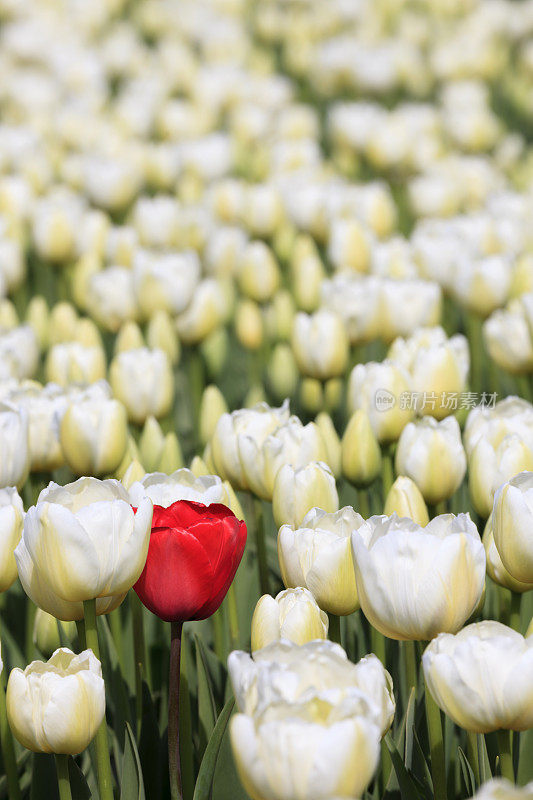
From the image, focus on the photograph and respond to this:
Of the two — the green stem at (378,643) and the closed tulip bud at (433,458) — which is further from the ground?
the closed tulip bud at (433,458)

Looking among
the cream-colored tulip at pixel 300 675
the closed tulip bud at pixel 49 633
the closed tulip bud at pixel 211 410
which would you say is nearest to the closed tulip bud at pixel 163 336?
the closed tulip bud at pixel 211 410

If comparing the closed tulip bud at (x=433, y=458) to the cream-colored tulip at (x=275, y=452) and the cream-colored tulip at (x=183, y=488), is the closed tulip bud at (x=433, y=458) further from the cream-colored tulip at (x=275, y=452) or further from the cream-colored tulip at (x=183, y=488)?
the cream-colored tulip at (x=183, y=488)

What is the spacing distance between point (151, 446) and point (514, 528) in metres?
0.98

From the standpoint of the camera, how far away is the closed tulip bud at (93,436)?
1.80 meters

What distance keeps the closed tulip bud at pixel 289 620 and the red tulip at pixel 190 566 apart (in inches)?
2.5

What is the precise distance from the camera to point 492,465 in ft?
5.19

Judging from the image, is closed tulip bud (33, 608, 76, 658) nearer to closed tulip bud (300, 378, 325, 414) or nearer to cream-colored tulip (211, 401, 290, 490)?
cream-colored tulip (211, 401, 290, 490)

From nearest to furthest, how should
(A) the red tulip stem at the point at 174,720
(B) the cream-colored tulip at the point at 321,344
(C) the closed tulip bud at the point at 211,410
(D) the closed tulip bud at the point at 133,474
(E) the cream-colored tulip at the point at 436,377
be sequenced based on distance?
(A) the red tulip stem at the point at 174,720 < (D) the closed tulip bud at the point at 133,474 < (E) the cream-colored tulip at the point at 436,377 < (C) the closed tulip bud at the point at 211,410 < (B) the cream-colored tulip at the point at 321,344

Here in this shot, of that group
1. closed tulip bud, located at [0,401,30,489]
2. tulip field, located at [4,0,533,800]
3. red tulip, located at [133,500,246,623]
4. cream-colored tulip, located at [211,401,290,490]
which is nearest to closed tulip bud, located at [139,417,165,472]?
tulip field, located at [4,0,533,800]

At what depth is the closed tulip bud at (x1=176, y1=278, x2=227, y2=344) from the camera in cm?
271

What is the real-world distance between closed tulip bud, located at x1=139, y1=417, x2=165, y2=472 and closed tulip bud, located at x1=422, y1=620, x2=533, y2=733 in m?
1.07

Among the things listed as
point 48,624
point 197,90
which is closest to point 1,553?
point 48,624

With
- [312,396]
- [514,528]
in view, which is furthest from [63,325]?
[514,528]

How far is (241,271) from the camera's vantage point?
10.3 feet
